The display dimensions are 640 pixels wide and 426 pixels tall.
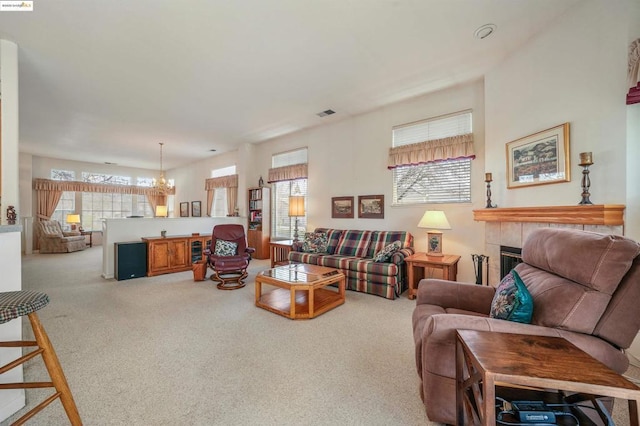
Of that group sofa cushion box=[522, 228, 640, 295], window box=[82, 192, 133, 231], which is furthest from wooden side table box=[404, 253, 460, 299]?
window box=[82, 192, 133, 231]

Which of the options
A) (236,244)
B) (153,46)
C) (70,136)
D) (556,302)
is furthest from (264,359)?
(70,136)

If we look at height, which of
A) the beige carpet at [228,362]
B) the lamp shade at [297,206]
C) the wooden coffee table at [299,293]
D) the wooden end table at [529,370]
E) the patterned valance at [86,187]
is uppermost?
the patterned valance at [86,187]

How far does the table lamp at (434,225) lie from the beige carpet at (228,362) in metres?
0.88

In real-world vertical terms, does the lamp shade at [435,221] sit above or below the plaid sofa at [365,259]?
above

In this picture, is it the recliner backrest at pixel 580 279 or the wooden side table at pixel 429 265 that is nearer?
the recliner backrest at pixel 580 279

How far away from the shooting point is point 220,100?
419 centimetres

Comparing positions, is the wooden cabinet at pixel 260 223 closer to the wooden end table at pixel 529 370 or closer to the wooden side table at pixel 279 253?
the wooden side table at pixel 279 253

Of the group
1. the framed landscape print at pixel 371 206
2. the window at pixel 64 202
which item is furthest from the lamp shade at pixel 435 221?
the window at pixel 64 202

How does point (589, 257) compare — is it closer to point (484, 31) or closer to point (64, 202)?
point (484, 31)

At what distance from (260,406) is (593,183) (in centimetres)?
311

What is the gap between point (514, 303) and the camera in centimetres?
138

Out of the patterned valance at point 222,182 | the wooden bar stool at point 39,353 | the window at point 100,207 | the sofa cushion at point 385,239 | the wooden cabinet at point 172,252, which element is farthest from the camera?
the window at point 100,207

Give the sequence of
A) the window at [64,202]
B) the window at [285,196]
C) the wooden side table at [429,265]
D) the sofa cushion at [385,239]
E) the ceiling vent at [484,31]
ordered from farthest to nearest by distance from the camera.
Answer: the window at [64,202] → the window at [285,196] → the sofa cushion at [385,239] → the wooden side table at [429,265] → the ceiling vent at [484,31]

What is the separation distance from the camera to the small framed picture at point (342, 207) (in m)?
5.00
